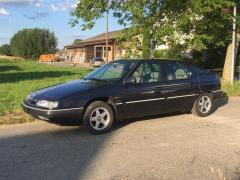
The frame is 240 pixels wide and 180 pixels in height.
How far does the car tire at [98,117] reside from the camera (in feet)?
28.1

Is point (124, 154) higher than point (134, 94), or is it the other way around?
point (134, 94)

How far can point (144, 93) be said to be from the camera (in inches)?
370

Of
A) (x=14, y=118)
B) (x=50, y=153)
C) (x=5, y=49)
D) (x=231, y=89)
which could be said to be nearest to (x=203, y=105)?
(x=14, y=118)

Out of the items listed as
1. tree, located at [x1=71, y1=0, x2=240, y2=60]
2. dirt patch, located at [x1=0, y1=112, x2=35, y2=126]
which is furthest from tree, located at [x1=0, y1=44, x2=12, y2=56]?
dirt patch, located at [x1=0, y1=112, x2=35, y2=126]

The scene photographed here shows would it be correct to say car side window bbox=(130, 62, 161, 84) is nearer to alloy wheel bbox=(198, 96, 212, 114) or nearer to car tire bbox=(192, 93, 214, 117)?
car tire bbox=(192, 93, 214, 117)

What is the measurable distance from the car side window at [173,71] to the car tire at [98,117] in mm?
1800

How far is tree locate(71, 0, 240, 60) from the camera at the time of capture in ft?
53.8

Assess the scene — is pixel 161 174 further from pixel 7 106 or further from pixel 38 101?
pixel 7 106

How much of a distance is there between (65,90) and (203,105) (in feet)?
11.8

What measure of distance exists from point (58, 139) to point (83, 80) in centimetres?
195

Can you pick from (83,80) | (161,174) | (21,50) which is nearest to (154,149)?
(161,174)

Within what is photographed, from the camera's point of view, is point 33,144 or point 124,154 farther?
point 33,144

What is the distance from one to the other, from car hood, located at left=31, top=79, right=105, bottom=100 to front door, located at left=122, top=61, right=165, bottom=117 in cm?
64

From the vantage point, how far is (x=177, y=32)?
16859mm
